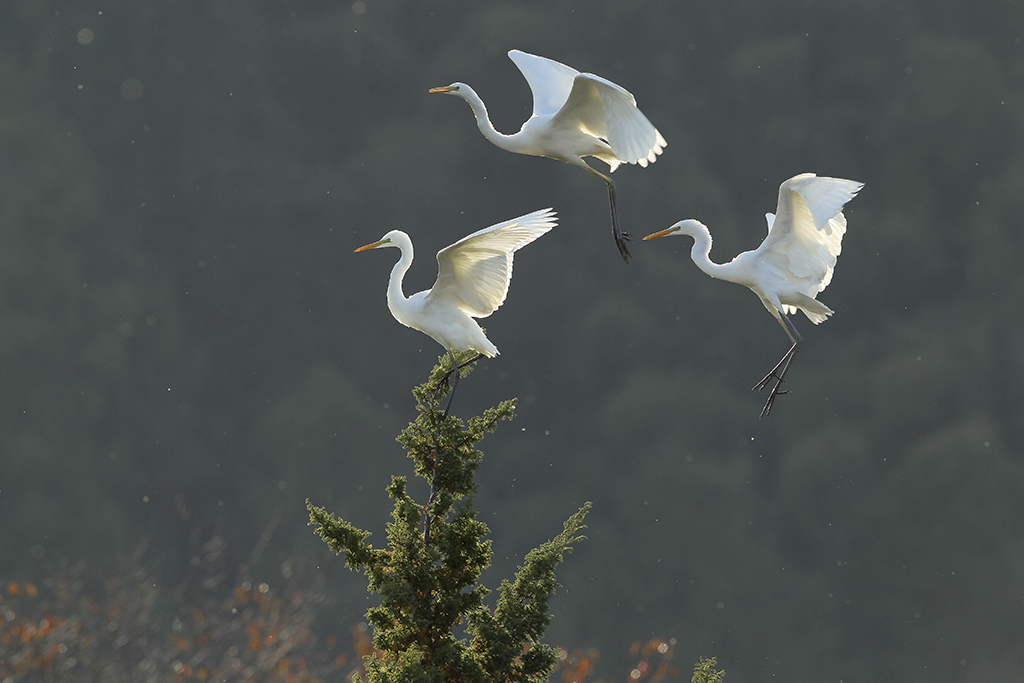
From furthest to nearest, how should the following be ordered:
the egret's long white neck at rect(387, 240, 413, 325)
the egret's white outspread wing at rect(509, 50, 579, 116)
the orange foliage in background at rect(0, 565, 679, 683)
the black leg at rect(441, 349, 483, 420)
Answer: the orange foliage in background at rect(0, 565, 679, 683), the egret's white outspread wing at rect(509, 50, 579, 116), the egret's long white neck at rect(387, 240, 413, 325), the black leg at rect(441, 349, 483, 420)

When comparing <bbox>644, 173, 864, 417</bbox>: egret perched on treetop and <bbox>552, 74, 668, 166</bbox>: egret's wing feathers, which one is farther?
<bbox>644, 173, 864, 417</bbox>: egret perched on treetop

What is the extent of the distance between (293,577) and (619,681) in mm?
3749

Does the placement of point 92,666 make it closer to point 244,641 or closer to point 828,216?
point 244,641

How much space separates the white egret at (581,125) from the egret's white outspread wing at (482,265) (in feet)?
1.62

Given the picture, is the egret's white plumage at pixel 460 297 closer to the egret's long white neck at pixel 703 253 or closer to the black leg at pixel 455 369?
the black leg at pixel 455 369

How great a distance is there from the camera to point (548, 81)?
22.4ft

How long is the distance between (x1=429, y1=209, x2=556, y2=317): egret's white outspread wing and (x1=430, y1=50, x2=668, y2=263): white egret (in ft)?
1.62

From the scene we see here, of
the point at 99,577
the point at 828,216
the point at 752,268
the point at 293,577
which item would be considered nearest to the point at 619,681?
the point at 293,577

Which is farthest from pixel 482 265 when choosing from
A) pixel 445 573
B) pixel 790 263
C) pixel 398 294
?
pixel 790 263

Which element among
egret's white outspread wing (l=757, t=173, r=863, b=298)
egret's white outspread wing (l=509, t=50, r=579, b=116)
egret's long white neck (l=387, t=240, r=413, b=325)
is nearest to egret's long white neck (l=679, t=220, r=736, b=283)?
egret's white outspread wing (l=757, t=173, r=863, b=298)

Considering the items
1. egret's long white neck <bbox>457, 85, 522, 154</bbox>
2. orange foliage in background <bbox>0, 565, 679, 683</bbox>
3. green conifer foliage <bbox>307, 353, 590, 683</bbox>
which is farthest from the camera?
orange foliage in background <bbox>0, 565, 679, 683</bbox>

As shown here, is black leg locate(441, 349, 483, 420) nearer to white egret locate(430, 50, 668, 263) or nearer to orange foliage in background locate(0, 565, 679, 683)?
white egret locate(430, 50, 668, 263)

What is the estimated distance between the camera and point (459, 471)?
200 inches

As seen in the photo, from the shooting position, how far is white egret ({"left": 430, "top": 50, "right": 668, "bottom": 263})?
16.6 ft
